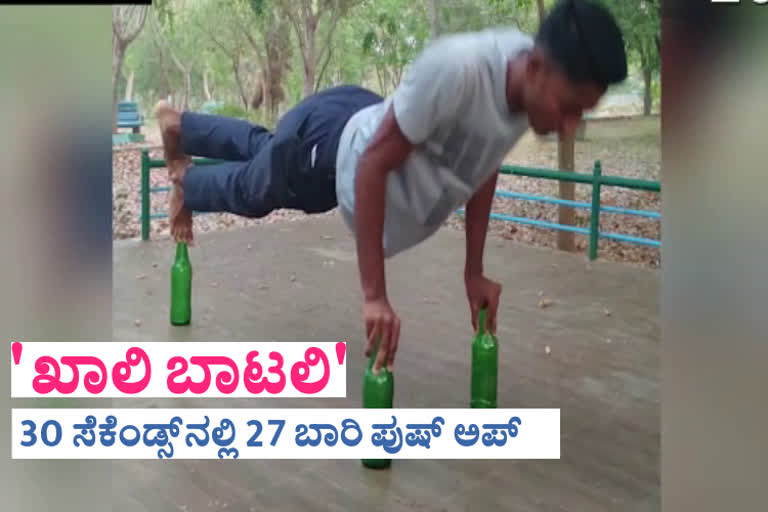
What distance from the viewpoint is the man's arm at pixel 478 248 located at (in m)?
1.59

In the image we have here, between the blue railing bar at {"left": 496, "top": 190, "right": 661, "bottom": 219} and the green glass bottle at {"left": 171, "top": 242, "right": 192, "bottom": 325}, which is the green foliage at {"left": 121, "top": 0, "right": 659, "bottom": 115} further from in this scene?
the blue railing bar at {"left": 496, "top": 190, "right": 661, "bottom": 219}

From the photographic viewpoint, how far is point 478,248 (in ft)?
5.40

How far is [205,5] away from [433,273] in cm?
125

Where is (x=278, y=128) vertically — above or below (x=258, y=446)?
above

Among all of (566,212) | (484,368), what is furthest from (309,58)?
(566,212)

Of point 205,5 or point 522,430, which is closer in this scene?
point 522,430

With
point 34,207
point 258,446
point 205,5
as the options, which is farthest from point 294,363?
point 205,5

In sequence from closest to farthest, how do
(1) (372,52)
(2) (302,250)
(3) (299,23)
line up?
(1) (372,52)
(3) (299,23)
(2) (302,250)

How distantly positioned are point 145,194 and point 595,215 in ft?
6.02

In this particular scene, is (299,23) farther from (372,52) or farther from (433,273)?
(433,273)

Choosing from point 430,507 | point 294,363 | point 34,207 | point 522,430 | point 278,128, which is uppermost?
point 278,128

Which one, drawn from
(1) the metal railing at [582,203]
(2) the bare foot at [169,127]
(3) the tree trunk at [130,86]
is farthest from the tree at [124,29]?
(2) the bare foot at [169,127]

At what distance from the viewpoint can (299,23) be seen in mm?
2869

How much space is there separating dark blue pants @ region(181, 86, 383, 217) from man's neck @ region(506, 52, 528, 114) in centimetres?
33
